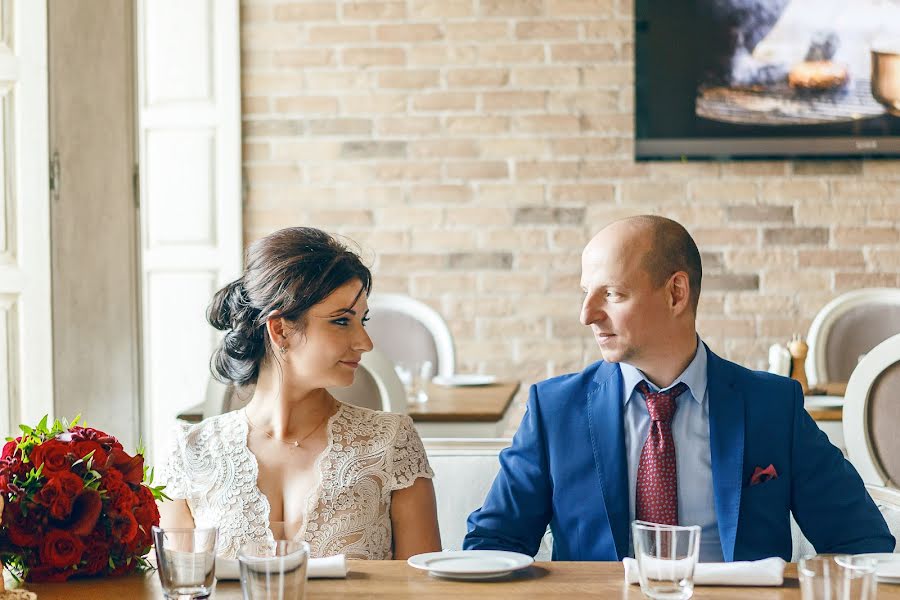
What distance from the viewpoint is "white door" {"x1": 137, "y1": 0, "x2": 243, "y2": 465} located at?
15.3ft

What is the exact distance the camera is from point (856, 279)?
452 centimetres

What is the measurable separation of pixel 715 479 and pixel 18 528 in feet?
3.40

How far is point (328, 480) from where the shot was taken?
187cm

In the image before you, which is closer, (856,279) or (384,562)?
(384,562)

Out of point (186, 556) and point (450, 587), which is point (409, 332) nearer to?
point (450, 587)

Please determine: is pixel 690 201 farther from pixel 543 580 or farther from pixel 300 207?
pixel 543 580

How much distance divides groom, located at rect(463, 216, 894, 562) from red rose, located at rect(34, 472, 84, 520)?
2.21 feet

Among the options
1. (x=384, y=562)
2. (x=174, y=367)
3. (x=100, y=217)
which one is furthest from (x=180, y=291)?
(x=384, y=562)

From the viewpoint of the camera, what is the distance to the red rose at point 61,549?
149 cm

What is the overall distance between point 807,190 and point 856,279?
1.31 ft

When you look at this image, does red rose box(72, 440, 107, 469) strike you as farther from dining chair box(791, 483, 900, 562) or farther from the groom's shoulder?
dining chair box(791, 483, 900, 562)

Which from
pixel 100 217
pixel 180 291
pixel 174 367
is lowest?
pixel 174 367

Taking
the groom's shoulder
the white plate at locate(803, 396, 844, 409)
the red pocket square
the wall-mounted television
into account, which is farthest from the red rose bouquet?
the wall-mounted television

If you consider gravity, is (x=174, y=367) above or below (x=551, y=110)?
below
